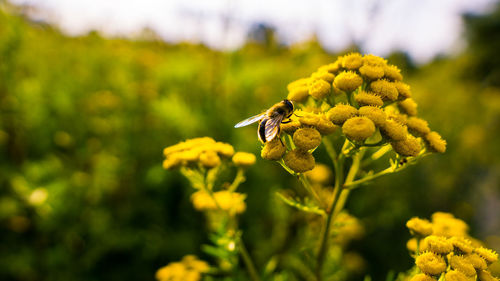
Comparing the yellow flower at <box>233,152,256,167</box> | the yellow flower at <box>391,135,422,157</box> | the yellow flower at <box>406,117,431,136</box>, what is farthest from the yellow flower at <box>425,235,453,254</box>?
the yellow flower at <box>233,152,256,167</box>

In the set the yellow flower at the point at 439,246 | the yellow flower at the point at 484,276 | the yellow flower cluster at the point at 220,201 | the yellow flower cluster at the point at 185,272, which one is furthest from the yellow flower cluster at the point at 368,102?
the yellow flower cluster at the point at 185,272

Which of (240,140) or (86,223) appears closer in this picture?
(86,223)

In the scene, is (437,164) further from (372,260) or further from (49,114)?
(49,114)

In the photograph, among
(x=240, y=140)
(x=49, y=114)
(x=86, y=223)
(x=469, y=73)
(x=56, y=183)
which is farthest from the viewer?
(x=469, y=73)

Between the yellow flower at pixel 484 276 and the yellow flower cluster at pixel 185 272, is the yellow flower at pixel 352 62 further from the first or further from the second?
the yellow flower cluster at pixel 185 272

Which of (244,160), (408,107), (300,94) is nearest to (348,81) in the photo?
(300,94)

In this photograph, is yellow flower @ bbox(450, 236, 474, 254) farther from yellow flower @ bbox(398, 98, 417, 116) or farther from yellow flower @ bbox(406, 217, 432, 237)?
yellow flower @ bbox(398, 98, 417, 116)

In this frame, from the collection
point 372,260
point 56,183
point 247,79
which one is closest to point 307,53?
point 247,79
